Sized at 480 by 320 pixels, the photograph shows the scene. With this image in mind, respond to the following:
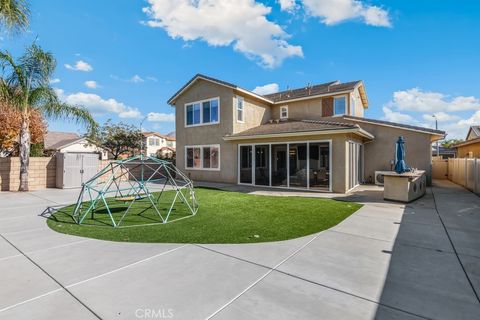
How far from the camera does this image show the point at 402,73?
1658 centimetres

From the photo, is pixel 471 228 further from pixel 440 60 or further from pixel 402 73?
pixel 402 73

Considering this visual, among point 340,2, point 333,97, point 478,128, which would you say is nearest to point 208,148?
point 333,97

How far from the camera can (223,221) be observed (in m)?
6.86

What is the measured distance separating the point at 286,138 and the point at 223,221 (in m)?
7.87

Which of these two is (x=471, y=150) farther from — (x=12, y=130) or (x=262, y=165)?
(x=12, y=130)

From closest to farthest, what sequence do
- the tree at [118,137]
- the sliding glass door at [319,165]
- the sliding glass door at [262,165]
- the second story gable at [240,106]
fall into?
the sliding glass door at [319,165] < the sliding glass door at [262,165] < the second story gable at [240,106] < the tree at [118,137]

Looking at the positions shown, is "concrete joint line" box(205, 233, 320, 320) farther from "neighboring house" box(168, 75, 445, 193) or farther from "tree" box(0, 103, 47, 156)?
"tree" box(0, 103, 47, 156)

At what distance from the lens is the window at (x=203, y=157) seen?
16.7 meters

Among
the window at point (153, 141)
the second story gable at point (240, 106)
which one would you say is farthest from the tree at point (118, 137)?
the window at point (153, 141)

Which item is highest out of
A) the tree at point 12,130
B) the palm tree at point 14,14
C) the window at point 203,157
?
the palm tree at point 14,14

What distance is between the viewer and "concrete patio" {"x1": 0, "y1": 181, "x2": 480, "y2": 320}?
281cm

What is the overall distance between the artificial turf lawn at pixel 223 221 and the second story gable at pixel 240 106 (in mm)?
7949

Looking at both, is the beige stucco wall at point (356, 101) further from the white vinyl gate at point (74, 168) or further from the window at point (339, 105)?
the white vinyl gate at point (74, 168)

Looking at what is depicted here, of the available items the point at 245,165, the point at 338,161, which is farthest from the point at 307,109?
the point at 338,161
